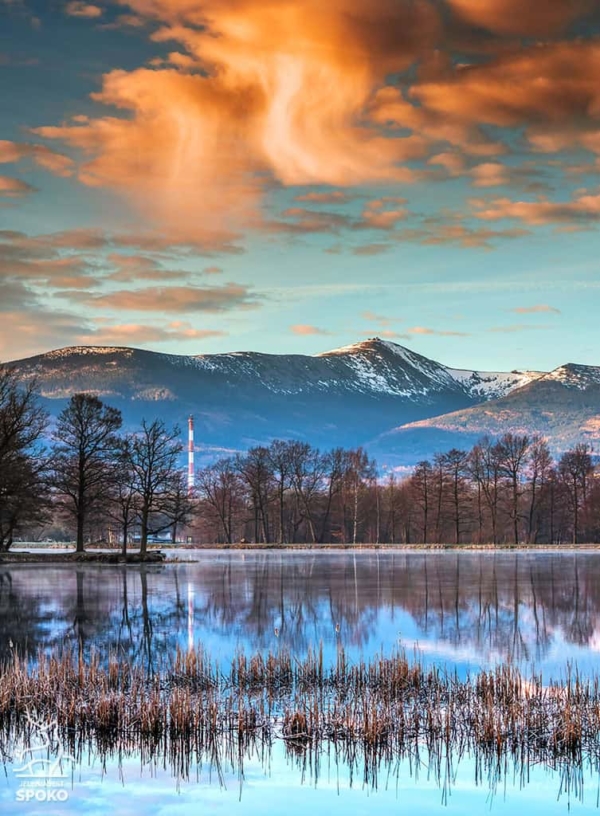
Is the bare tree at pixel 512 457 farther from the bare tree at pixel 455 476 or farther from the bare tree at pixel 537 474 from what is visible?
the bare tree at pixel 455 476

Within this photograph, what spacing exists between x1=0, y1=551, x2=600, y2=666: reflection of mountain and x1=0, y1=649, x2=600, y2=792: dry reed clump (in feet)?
15.0

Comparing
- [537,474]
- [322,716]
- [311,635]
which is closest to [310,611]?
[311,635]

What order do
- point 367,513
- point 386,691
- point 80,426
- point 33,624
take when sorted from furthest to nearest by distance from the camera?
1. point 367,513
2. point 80,426
3. point 33,624
4. point 386,691

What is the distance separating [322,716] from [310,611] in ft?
61.0

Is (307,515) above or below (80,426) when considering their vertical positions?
below

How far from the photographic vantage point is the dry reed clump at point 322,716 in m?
15.4

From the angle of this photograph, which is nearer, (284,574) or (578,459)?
(284,574)

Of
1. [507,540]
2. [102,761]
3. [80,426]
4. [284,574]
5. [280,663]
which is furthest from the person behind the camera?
[507,540]

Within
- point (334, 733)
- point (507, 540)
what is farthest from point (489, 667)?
point (507, 540)

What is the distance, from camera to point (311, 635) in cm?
2803

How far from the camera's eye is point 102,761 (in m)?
15.0

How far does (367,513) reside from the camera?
431 feet

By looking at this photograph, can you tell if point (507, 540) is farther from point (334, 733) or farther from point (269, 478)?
point (334, 733)

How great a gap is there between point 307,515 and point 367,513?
13359mm
